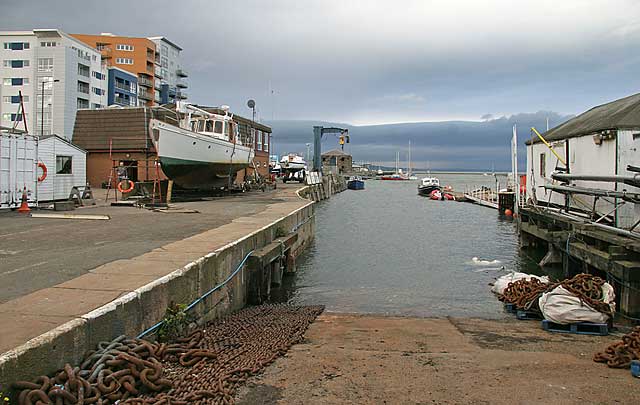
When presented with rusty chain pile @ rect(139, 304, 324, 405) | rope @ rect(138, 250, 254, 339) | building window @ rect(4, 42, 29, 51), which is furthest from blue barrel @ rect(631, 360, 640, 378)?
building window @ rect(4, 42, 29, 51)

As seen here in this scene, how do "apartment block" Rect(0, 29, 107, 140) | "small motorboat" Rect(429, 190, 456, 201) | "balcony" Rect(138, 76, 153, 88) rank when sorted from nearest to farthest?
1. "small motorboat" Rect(429, 190, 456, 201)
2. "apartment block" Rect(0, 29, 107, 140)
3. "balcony" Rect(138, 76, 153, 88)

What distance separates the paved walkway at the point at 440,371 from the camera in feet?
17.4

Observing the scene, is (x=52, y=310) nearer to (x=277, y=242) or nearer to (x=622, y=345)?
(x=622, y=345)

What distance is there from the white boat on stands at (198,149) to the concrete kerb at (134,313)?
47.5 ft

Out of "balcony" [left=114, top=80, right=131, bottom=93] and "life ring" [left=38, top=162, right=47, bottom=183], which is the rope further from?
"balcony" [left=114, top=80, right=131, bottom=93]

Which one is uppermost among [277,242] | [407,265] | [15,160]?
[15,160]

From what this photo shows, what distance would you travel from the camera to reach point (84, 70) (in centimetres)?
7800

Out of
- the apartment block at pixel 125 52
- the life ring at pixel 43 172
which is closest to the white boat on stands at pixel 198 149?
the life ring at pixel 43 172

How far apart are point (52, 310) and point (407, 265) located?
15137 mm

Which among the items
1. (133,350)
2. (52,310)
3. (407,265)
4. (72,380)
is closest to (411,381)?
(133,350)

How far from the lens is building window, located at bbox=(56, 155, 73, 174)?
2169 cm

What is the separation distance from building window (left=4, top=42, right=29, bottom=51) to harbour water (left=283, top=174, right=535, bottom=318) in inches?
2495

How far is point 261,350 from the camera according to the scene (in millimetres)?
6734

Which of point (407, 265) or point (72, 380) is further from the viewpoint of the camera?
point (407, 265)
